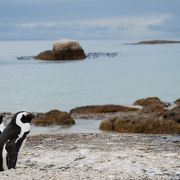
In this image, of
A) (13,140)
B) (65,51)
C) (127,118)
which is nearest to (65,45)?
(65,51)

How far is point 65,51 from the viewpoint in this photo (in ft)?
207

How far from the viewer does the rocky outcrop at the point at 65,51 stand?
197 feet

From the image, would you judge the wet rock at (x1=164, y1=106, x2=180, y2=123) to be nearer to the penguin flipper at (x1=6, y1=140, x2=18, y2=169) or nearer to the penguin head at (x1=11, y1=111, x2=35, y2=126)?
the penguin head at (x1=11, y1=111, x2=35, y2=126)

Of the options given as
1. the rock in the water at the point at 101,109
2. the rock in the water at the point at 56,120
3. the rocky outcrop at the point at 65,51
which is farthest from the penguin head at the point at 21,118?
the rocky outcrop at the point at 65,51

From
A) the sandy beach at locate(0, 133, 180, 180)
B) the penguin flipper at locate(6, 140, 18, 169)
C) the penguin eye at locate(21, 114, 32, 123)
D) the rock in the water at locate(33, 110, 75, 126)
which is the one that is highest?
the penguin eye at locate(21, 114, 32, 123)

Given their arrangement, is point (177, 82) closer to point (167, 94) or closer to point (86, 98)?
point (167, 94)

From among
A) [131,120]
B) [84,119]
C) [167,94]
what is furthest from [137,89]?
[131,120]

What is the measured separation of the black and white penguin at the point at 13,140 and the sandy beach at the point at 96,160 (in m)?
0.26

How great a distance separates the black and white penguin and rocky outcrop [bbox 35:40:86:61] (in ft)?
163

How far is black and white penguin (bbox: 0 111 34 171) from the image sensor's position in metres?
9.27

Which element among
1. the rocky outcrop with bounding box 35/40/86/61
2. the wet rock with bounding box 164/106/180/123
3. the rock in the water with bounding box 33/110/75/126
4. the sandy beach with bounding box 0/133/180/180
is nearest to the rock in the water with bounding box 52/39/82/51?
the rocky outcrop with bounding box 35/40/86/61

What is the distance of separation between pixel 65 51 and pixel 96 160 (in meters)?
53.4

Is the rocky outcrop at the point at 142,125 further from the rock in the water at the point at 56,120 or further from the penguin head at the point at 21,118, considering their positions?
the penguin head at the point at 21,118

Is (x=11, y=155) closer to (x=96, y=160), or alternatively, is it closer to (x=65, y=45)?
(x=96, y=160)
